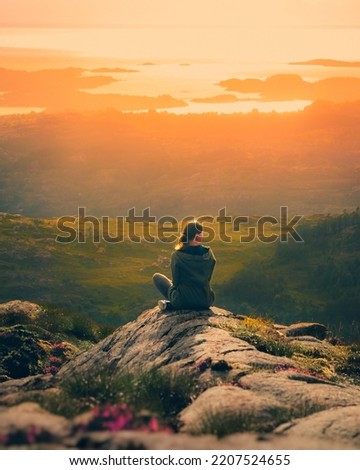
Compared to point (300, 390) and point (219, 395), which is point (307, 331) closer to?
point (300, 390)

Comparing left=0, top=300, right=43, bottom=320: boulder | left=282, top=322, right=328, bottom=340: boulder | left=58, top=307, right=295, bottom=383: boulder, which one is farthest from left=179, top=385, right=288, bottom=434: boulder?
left=0, top=300, right=43, bottom=320: boulder

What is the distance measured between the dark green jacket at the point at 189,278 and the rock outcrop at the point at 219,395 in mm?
376

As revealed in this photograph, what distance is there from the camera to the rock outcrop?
9.76 m

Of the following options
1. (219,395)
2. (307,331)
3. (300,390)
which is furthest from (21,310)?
(219,395)

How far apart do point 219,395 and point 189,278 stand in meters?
8.55

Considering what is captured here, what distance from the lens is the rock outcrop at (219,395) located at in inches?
384

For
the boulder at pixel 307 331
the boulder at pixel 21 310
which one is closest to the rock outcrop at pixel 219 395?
the boulder at pixel 307 331

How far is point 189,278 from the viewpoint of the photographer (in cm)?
2109

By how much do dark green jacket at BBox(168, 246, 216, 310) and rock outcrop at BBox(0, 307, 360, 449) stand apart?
376 mm

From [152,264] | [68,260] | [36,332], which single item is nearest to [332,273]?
[152,264]

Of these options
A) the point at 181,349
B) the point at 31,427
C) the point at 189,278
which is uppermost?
the point at 189,278
